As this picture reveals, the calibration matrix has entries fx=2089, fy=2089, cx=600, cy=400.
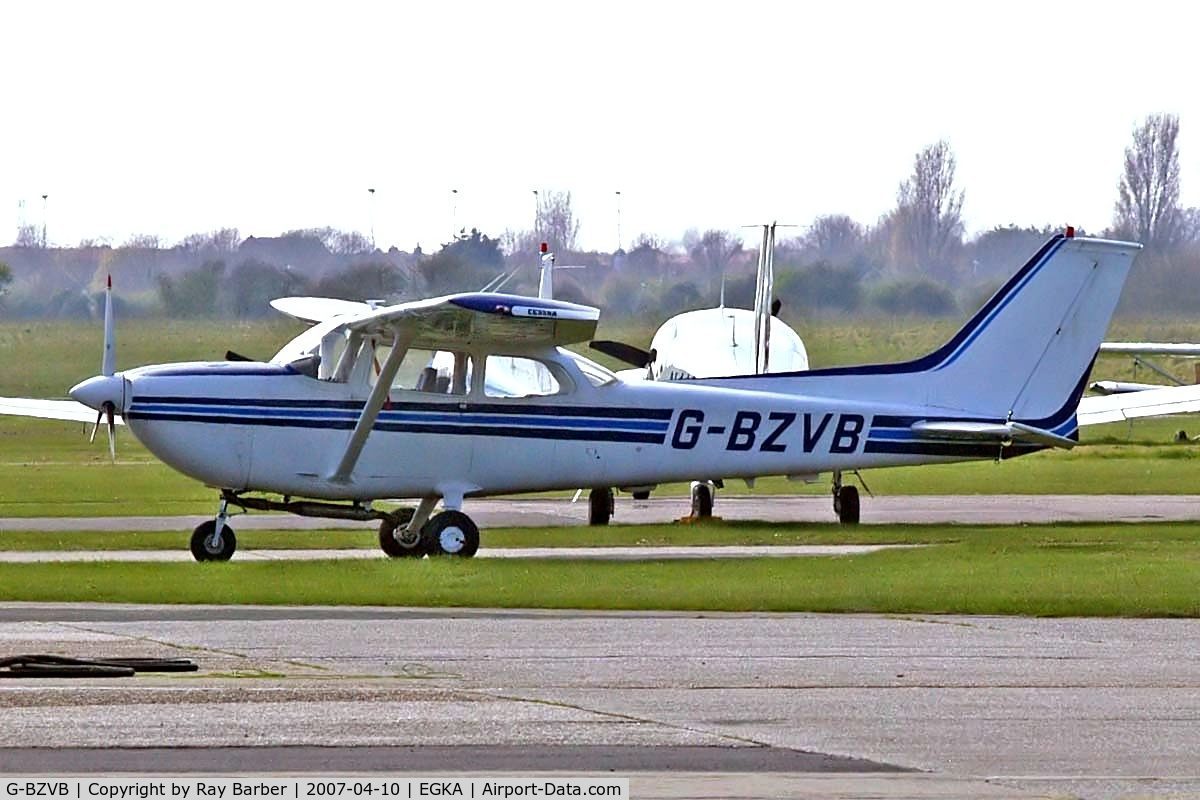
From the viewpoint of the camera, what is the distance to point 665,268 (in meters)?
43.4

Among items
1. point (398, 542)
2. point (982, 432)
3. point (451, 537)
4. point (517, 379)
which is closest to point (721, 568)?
point (451, 537)

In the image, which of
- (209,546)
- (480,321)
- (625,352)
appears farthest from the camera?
(625,352)

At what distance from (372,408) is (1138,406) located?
12.3 m

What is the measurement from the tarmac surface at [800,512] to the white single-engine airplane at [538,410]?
10.0 feet

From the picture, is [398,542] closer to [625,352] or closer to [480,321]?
[480,321]

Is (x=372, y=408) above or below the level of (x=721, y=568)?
above

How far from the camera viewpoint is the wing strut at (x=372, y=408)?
19906mm

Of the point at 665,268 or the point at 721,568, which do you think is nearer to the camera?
the point at 721,568

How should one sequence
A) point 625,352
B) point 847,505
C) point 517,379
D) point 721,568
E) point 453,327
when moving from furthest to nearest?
point 625,352, point 847,505, point 517,379, point 453,327, point 721,568

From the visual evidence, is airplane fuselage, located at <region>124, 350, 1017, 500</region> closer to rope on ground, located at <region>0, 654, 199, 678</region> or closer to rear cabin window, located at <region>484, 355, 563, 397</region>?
rear cabin window, located at <region>484, 355, 563, 397</region>

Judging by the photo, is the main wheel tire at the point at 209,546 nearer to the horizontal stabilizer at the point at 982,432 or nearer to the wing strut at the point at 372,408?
the wing strut at the point at 372,408

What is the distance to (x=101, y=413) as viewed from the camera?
19969 millimetres

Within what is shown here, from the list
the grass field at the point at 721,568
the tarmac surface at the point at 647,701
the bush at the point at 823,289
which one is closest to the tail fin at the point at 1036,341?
the grass field at the point at 721,568

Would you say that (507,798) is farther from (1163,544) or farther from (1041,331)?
(1041,331)
